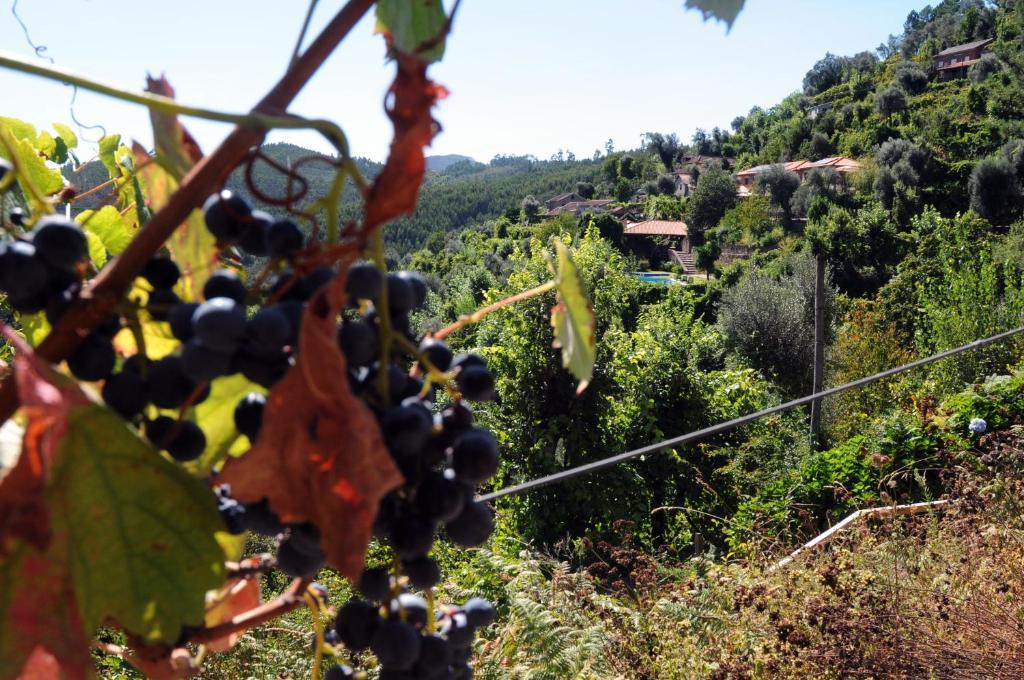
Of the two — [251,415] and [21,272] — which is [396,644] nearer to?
[251,415]

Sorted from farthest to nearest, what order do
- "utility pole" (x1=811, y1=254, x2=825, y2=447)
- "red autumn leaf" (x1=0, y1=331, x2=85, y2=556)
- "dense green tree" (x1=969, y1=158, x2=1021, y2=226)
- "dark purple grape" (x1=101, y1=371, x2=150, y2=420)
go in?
"dense green tree" (x1=969, y1=158, x2=1021, y2=226) → "utility pole" (x1=811, y1=254, x2=825, y2=447) → "dark purple grape" (x1=101, y1=371, x2=150, y2=420) → "red autumn leaf" (x1=0, y1=331, x2=85, y2=556)

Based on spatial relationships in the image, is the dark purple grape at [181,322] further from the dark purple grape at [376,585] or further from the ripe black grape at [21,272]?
the dark purple grape at [376,585]

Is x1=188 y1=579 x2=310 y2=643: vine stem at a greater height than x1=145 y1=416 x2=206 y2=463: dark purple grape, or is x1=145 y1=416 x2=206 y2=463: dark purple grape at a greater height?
x1=145 y1=416 x2=206 y2=463: dark purple grape

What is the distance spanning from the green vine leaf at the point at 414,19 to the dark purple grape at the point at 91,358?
0.21 m

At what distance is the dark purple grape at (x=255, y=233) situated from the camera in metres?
0.42

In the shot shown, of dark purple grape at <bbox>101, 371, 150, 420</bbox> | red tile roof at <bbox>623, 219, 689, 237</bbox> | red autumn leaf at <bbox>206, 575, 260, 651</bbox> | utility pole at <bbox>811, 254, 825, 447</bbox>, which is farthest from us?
red tile roof at <bbox>623, 219, 689, 237</bbox>

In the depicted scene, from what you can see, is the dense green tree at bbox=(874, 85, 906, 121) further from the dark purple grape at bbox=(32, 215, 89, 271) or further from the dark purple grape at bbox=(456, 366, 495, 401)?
the dark purple grape at bbox=(32, 215, 89, 271)

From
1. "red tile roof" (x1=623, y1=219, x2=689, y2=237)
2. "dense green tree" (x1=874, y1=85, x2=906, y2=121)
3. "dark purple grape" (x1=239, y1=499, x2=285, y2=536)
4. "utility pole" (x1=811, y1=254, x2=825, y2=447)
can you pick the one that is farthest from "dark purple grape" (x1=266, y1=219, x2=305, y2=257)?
"dense green tree" (x1=874, y1=85, x2=906, y2=121)

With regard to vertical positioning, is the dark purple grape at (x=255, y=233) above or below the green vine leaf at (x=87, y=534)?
above

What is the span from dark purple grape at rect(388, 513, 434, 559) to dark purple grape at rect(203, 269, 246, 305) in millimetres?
136

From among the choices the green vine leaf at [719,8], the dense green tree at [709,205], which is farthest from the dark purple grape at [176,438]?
the dense green tree at [709,205]

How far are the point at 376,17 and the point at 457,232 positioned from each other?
53.8m

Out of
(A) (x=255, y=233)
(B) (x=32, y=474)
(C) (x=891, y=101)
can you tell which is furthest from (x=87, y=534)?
(C) (x=891, y=101)

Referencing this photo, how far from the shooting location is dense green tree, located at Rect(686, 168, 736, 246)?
129ft
